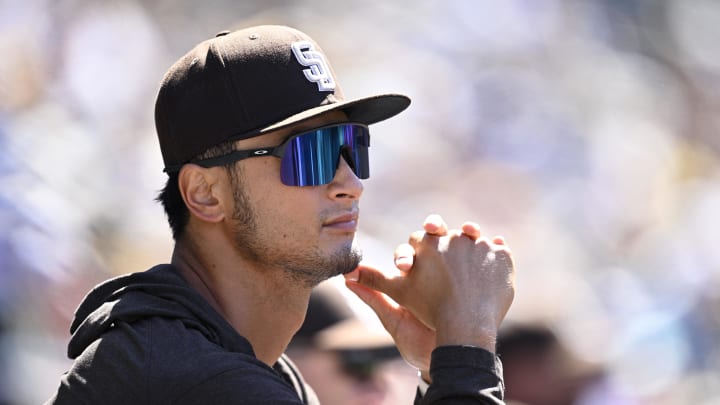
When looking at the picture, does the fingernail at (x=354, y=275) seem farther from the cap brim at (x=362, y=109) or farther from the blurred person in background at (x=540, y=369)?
the blurred person in background at (x=540, y=369)

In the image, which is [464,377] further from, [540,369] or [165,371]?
[540,369]

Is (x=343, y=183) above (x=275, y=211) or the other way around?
above

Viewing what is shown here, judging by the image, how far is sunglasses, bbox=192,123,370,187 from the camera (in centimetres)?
236

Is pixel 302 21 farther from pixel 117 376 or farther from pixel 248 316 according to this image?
pixel 117 376

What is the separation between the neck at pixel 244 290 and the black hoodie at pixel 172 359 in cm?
16

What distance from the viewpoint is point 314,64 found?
2396 millimetres

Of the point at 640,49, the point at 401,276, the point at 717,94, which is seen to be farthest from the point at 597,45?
the point at 401,276

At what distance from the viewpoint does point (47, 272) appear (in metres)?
4.73

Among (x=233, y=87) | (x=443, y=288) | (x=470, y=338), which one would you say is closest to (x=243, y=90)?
(x=233, y=87)

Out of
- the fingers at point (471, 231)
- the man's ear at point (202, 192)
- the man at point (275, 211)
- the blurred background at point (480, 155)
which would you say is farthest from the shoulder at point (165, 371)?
the blurred background at point (480, 155)

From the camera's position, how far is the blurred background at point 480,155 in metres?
4.85

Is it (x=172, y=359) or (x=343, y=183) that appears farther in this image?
(x=343, y=183)

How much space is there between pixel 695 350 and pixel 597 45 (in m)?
1.97

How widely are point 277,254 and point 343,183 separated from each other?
0.80 ft
